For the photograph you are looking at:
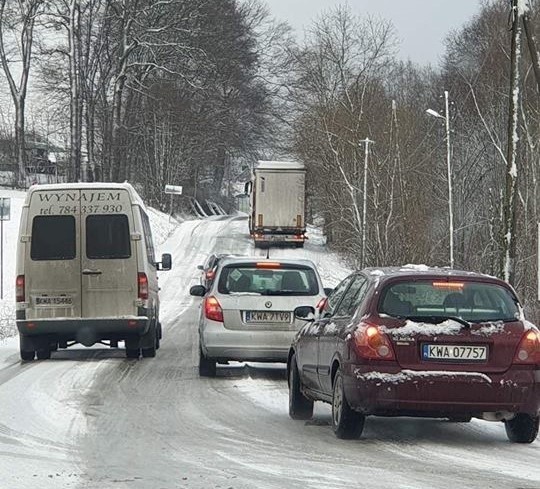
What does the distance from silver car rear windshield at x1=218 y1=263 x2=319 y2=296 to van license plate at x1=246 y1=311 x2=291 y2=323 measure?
0.31 metres

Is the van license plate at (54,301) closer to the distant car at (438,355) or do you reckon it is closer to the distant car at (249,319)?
the distant car at (249,319)

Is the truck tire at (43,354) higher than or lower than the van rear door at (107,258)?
lower

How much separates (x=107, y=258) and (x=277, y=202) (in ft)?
124

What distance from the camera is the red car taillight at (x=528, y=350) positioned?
32.0ft

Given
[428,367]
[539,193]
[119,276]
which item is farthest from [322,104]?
[428,367]

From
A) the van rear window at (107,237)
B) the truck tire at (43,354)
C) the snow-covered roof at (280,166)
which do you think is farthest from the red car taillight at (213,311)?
Answer: the snow-covered roof at (280,166)

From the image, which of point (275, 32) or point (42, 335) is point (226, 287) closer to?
point (42, 335)

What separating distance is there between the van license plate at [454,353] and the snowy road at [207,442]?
2.38 ft

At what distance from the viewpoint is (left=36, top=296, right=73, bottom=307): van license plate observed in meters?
17.4

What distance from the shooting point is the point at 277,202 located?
55.2 meters

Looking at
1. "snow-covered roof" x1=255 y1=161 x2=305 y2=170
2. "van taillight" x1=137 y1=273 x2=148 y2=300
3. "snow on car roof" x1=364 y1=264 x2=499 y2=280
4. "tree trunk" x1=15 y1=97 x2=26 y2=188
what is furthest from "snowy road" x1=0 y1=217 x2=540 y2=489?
"tree trunk" x1=15 y1=97 x2=26 y2=188

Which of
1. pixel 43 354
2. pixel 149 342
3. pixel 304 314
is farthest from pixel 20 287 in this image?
pixel 304 314

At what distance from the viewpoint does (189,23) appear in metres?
60.4

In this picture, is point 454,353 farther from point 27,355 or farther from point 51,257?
point 27,355
